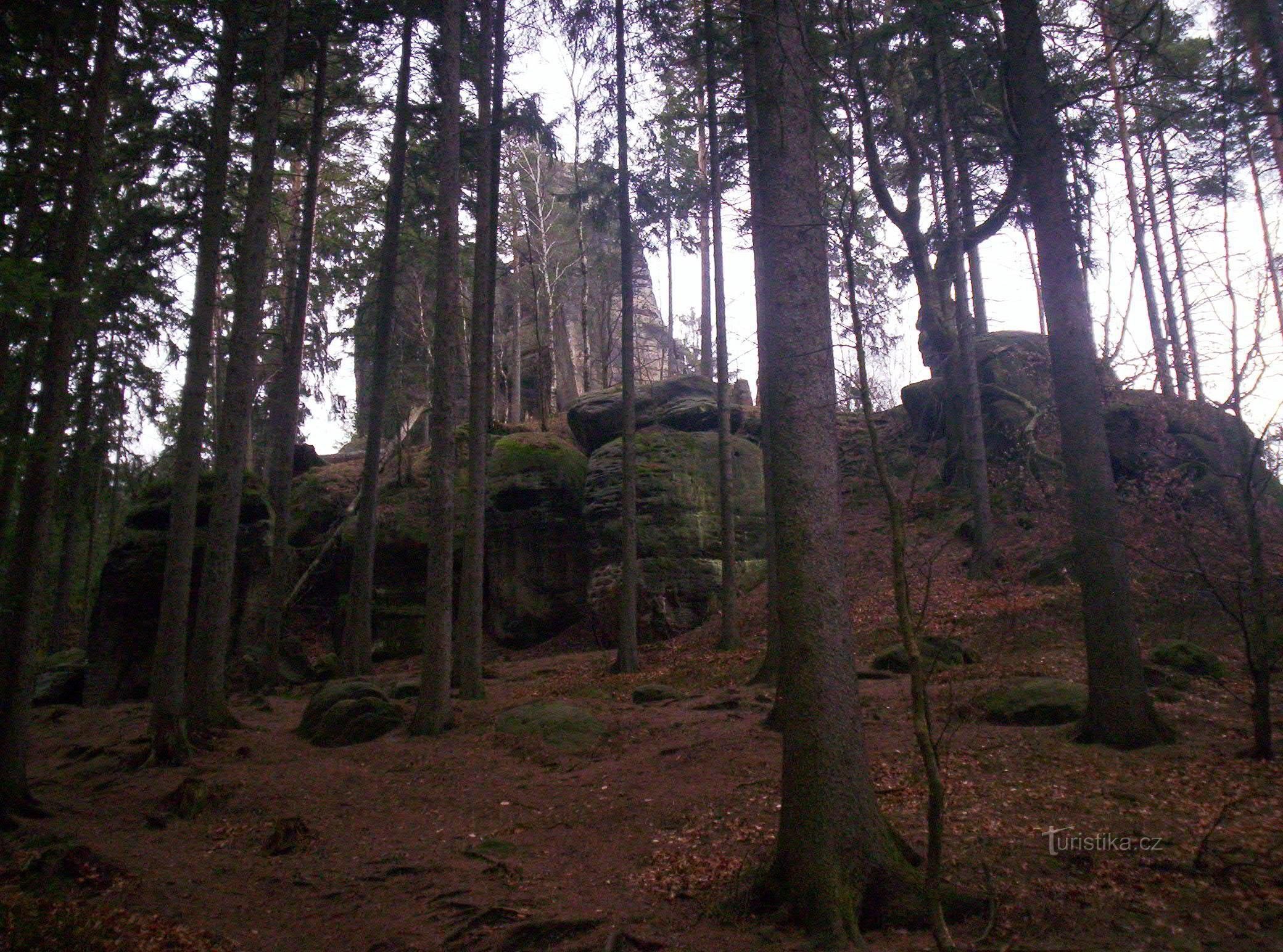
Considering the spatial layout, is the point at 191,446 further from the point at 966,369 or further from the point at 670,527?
the point at 966,369

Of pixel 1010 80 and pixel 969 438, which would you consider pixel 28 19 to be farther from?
pixel 969 438

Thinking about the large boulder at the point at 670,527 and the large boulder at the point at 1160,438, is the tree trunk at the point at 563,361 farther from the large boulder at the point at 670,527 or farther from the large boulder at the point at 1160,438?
the large boulder at the point at 1160,438

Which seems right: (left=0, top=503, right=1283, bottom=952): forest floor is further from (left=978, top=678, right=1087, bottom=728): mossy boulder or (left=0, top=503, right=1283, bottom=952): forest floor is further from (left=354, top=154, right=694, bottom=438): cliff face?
(left=354, top=154, right=694, bottom=438): cliff face

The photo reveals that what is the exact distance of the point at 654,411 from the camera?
2400 cm

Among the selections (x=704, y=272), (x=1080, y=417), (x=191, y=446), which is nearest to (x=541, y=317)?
(x=704, y=272)

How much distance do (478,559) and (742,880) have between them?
9296 millimetres

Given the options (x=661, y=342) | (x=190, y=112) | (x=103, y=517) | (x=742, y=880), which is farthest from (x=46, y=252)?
(x=661, y=342)

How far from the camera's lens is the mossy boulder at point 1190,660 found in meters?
10.3

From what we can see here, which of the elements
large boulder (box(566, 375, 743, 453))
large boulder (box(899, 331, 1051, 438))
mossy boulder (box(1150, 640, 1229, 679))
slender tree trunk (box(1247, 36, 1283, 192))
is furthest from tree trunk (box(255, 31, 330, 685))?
slender tree trunk (box(1247, 36, 1283, 192))

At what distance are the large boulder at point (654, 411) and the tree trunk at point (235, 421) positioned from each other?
11.7 metres

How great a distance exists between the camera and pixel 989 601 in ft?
48.1

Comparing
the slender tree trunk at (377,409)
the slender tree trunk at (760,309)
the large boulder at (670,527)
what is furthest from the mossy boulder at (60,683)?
the slender tree trunk at (760,309)

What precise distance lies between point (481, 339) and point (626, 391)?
309 centimetres
